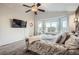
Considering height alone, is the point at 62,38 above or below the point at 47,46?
above

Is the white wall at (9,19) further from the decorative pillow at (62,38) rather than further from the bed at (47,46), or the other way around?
the decorative pillow at (62,38)

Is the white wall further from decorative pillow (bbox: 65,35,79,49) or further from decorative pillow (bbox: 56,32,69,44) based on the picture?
decorative pillow (bbox: 65,35,79,49)

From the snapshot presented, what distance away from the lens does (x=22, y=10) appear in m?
2.60

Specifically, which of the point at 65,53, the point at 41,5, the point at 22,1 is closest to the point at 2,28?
the point at 22,1

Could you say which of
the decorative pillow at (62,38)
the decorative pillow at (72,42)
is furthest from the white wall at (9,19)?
the decorative pillow at (72,42)

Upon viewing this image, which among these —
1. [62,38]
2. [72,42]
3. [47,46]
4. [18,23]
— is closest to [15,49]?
[18,23]

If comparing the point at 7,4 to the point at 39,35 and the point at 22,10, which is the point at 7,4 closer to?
the point at 22,10

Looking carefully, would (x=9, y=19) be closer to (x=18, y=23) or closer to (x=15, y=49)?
(x=18, y=23)

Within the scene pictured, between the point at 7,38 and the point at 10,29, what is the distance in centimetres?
17

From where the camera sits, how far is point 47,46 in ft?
8.54

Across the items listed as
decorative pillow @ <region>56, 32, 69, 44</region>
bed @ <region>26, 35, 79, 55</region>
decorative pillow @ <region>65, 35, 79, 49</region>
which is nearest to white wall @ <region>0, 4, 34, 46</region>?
bed @ <region>26, 35, 79, 55</region>

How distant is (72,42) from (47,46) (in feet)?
1.49

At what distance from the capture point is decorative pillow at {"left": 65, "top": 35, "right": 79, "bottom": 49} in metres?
2.53

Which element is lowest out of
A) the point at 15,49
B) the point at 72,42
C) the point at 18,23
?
the point at 15,49
